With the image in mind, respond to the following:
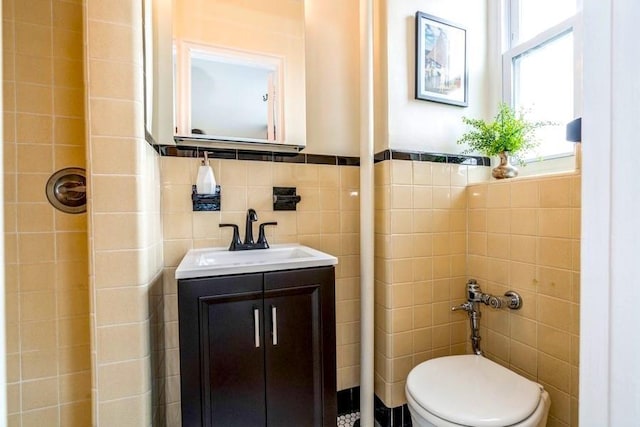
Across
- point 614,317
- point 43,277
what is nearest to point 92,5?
point 43,277

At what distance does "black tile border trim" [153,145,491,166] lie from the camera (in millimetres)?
1284

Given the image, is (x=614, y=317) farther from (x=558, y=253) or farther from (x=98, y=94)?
(x=98, y=94)

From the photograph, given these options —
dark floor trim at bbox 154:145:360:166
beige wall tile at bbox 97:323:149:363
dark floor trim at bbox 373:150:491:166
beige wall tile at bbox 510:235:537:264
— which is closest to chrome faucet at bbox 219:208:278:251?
dark floor trim at bbox 154:145:360:166

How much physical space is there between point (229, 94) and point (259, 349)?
1096mm

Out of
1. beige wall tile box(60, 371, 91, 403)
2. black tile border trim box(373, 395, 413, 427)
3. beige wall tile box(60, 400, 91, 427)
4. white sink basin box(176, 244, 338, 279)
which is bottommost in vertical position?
black tile border trim box(373, 395, 413, 427)

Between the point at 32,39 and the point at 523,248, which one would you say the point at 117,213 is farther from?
the point at 523,248

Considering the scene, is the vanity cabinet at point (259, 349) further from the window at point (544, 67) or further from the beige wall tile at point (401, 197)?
the window at point (544, 67)

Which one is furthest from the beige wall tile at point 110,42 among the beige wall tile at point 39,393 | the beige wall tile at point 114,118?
the beige wall tile at point 39,393

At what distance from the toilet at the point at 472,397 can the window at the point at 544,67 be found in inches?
41.5

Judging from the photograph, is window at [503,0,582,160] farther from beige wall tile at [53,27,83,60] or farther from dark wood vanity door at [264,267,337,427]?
beige wall tile at [53,27,83,60]

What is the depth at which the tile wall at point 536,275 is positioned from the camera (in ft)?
3.69

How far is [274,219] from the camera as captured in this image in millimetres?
1426

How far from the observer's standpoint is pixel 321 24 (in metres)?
1.49

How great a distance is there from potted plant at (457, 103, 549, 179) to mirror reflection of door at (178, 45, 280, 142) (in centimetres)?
100
